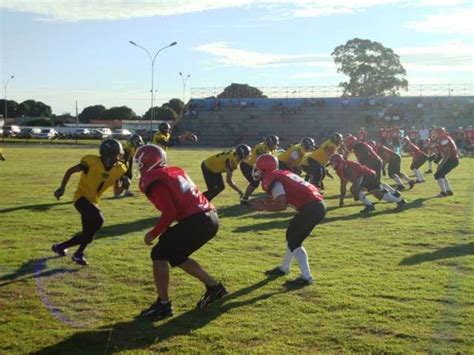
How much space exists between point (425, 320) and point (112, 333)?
10.3 feet

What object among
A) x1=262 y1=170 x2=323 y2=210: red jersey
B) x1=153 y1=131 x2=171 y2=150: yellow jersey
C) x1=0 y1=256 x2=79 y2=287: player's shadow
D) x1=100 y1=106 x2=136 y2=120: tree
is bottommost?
x1=0 y1=256 x2=79 y2=287: player's shadow

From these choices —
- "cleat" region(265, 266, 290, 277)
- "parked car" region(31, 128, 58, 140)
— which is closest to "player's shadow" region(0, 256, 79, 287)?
"cleat" region(265, 266, 290, 277)

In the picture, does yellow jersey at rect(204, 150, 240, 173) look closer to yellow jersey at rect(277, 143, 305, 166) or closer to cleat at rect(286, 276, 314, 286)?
yellow jersey at rect(277, 143, 305, 166)

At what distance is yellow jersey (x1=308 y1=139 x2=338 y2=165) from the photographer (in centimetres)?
1535

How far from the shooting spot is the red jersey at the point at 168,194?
19.5 feet

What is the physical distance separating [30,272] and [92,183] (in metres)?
1.46

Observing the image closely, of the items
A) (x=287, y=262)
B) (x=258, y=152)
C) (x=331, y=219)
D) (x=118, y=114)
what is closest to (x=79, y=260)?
(x=287, y=262)

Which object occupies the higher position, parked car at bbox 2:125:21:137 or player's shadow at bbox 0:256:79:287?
parked car at bbox 2:125:21:137

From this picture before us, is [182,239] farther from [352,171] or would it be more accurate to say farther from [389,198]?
[389,198]

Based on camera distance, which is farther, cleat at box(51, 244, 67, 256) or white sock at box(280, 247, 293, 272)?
cleat at box(51, 244, 67, 256)

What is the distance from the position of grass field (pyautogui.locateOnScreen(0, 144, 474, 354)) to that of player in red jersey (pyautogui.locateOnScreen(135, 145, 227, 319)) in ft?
1.61

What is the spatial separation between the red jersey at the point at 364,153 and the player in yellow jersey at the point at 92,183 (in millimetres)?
8547

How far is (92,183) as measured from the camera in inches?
334

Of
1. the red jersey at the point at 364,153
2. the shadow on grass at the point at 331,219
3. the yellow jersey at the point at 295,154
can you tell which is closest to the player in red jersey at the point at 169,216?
the shadow on grass at the point at 331,219
